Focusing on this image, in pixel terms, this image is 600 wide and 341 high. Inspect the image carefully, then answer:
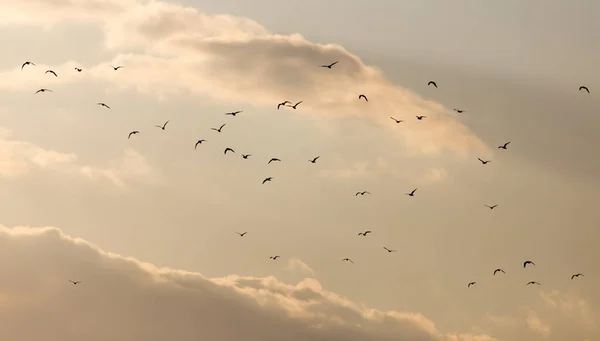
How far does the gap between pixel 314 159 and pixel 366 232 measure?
77.6 feet

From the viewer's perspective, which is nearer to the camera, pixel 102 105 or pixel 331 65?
pixel 331 65

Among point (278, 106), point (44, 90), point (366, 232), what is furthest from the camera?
point (366, 232)

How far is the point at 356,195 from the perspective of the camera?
146 meters

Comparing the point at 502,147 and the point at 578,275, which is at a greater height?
the point at 502,147

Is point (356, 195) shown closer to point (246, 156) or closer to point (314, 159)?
point (314, 159)

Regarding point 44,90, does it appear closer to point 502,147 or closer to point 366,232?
point 366,232

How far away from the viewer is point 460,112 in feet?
427

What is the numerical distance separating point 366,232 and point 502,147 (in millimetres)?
29452

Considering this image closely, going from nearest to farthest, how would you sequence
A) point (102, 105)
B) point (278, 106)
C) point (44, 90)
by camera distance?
point (278, 106), point (102, 105), point (44, 90)

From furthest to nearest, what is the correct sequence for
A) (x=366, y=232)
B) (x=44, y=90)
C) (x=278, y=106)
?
(x=366, y=232) → (x=44, y=90) → (x=278, y=106)

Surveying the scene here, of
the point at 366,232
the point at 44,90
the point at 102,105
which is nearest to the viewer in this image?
the point at 102,105

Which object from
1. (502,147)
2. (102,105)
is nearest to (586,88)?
(502,147)

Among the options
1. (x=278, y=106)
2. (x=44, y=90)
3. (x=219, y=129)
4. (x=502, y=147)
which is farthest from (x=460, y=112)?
(x=44, y=90)

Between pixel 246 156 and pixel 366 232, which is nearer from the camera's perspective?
pixel 246 156
